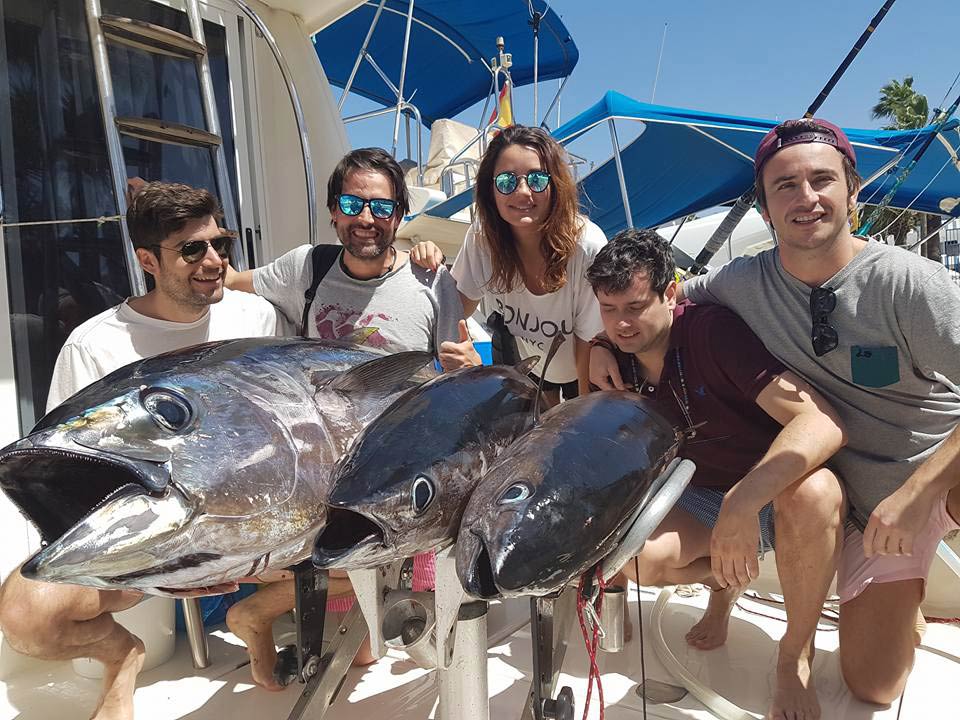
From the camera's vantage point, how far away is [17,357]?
2.47 meters

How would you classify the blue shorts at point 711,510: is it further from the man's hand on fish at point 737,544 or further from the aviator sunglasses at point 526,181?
the aviator sunglasses at point 526,181

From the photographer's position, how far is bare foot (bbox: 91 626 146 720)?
71.7 inches

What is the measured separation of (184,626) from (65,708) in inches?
19.8

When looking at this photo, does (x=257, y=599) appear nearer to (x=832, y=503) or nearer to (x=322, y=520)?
(x=322, y=520)

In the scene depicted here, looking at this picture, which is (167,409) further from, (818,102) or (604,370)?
(818,102)

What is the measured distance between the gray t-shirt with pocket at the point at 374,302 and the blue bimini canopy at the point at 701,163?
5670 mm

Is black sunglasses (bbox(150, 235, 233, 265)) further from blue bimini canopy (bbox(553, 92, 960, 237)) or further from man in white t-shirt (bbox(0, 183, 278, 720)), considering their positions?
blue bimini canopy (bbox(553, 92, 960, 237))

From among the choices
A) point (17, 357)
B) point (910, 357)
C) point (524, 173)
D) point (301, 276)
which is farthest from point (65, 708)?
point (910, 357)

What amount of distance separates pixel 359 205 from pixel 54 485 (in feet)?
4.46

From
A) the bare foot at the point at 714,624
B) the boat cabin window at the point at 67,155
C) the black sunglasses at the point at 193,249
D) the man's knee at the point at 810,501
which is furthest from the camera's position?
the boat cabin window at the point at 67,155

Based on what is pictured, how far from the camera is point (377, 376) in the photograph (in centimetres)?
122

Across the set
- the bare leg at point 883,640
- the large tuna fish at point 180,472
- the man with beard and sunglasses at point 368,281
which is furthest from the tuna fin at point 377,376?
the bare leg at point 883,640

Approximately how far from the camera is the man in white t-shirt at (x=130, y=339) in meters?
1.76

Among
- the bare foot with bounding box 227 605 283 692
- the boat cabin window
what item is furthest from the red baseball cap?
the boat cabin window
